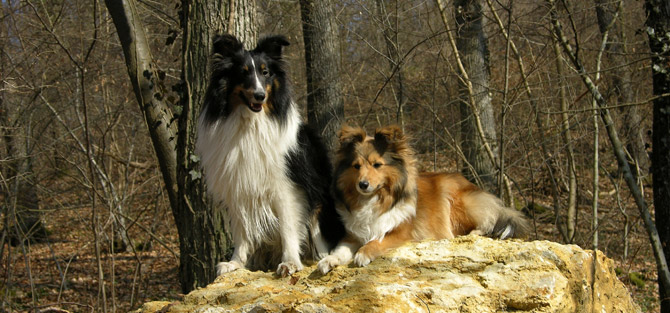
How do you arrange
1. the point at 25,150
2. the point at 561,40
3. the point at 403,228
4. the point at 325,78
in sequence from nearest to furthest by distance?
the point at 403,228 → the point at 561,40 → the point at 25,150 → the point at 325,78

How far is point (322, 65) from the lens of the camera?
29.7 ft

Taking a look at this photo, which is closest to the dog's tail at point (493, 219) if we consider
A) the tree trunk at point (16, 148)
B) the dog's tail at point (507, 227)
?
the dog's tail at point (507, 227)

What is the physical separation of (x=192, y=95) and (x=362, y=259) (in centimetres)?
230

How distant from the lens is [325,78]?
897 centimetres

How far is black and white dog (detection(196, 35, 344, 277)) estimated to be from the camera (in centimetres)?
452

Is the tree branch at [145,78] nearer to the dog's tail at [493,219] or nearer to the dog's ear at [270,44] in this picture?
the dog's ear at [270,44]

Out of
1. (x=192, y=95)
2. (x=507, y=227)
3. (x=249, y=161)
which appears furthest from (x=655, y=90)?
(x=192, y=95)

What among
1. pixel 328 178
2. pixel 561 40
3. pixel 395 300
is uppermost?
pixel 561 40

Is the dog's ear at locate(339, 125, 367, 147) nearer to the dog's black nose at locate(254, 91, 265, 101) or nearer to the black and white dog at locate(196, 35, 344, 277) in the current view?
the black and white dog at locate(196, 35, 344, 277)

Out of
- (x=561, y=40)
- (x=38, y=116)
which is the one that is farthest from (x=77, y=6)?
(x=561, y=40)

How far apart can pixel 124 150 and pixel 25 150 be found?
4.43 meters

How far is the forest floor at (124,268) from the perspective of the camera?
368 inches

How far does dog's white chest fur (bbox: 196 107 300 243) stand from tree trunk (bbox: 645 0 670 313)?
459 cm

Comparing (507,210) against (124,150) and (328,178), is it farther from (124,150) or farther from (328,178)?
(124,150)
